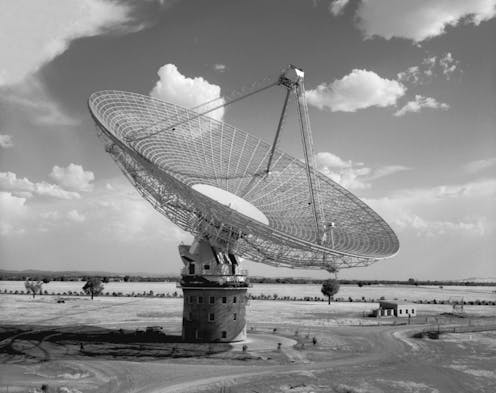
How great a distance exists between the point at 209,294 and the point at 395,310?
4913cm

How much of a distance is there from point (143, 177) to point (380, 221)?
25351 mm

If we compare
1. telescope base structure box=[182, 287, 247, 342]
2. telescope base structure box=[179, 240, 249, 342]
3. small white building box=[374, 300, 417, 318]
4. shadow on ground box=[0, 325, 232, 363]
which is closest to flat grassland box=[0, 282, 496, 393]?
shadow on ground box=[0, 325, 232, 363]

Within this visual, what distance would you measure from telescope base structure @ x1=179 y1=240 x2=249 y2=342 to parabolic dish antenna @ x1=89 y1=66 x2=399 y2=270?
205 cm

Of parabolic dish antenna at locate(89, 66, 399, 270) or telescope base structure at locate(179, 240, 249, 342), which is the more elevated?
parabolic dish antenna at locate(89, 66, 399, 270)

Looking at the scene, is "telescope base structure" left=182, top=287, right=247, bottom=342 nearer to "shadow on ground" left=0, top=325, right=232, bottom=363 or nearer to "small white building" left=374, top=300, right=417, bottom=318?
"shadow on ground" left=0, top=325, right=232, bottom=363

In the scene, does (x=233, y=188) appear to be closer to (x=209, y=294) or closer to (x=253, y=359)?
(x=209, y=294)

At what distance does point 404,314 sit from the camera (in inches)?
3418

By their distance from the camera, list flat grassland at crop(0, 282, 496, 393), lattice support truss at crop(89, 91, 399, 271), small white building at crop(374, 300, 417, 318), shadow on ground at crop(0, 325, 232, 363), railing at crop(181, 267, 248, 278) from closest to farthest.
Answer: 1. flat grassland at crop(0, 282, 496, 393)
2. lattice support truss at crop(89, 91, 399, 271)
3. shadow on ground at crop(0, 325, 232, 363)
4. railing at crop(181, 267, 248, 278)
5. small white building at crop(374, 300, 417, 318)

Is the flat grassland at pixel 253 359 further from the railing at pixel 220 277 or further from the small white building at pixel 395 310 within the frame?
the small white building at pixel 395 310

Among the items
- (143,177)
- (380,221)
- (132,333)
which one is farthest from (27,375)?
(380,221)

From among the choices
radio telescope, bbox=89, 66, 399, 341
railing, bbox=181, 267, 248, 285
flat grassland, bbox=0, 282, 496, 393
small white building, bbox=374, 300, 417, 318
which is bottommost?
flat grassland, bbox=0, 282, 496, 393

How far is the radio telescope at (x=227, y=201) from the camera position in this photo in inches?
Result: 1625

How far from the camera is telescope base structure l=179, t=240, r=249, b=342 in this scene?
49.9m

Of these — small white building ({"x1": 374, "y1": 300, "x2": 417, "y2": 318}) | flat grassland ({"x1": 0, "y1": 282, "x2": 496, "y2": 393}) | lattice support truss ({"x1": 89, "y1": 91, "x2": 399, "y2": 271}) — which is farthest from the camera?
small white building ({"x1": 374, "y1": 300, "x2": 417, "y2": 318})
